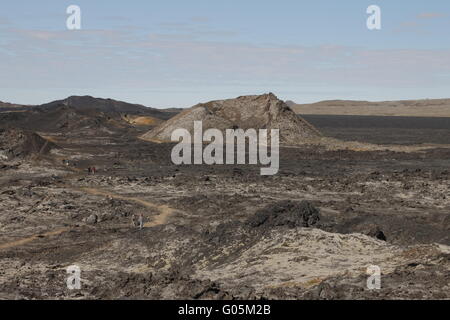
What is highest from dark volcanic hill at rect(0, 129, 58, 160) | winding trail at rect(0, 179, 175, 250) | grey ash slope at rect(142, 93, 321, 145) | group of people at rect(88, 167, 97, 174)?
grey ash slope at rect(142, 93, 321, 145)

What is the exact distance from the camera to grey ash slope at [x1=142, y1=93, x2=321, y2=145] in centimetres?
7406

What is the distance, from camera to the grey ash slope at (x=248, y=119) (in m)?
74.1

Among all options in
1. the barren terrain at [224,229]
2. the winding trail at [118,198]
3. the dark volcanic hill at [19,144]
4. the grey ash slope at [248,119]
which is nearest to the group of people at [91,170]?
the barren terrain at [224,229]

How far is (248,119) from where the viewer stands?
251ft

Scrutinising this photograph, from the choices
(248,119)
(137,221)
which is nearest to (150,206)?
(137,221)

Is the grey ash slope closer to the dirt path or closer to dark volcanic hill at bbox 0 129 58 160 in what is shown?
dark volcanic hill at bbox 0 129 58 160

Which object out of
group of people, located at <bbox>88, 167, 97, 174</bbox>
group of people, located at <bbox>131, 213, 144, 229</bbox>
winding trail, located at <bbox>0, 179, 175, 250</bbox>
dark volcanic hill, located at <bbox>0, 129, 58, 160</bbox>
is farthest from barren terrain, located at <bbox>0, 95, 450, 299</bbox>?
dark volcanic hill, located at <bbox>0, 129, 58, 160</bbox>

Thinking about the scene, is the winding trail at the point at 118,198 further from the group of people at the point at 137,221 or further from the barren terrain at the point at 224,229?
the group of people at the point at 137,221

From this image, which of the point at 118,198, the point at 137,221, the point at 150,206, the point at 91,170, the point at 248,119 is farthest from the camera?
the point at 248,119

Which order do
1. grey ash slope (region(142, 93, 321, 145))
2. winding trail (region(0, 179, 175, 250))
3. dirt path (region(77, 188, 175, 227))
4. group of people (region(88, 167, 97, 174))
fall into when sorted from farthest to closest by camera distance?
1. grey ash slope (region(142, 93, 321, 145))
2. group of people (region(88, 167, 97, 174))
3. dirt path (region(77, 188, 175, 227))
4. winding trail (region(0, 179, 175, 250))

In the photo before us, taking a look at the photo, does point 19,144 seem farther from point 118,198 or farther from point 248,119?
point 248,119

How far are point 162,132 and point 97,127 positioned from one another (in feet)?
62.3
